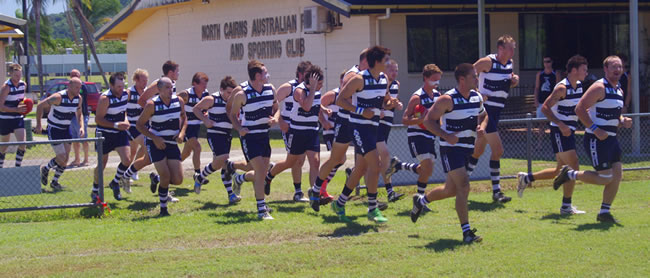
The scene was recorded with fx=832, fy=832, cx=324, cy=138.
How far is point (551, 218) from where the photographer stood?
9.93 meters

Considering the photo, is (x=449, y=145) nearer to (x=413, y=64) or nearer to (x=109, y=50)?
(x=413, y=64)

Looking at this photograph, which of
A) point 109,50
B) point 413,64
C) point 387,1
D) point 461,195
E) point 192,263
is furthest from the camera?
point 109,50

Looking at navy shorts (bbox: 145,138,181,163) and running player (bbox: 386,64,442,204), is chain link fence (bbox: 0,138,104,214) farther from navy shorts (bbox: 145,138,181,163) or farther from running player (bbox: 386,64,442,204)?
running player (bbox: 386,64,442,204)

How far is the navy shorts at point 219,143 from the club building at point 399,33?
10.1 metres

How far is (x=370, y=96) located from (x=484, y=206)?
8.52 ft

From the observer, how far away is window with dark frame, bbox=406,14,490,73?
23.4 m

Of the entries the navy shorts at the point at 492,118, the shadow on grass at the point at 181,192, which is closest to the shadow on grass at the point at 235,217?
the shadow on grass at the point at 181,192

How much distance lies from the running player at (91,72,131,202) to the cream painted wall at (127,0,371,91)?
445 inches

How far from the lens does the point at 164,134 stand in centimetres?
1081

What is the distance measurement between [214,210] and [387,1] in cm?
1198

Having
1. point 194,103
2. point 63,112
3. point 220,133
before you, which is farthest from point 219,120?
point 63,112

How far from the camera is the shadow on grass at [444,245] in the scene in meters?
8.23

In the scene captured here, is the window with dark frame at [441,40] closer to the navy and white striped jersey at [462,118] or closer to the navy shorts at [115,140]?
the navy shorts at [115,140]

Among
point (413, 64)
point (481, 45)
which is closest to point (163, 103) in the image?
point (481, 45)
